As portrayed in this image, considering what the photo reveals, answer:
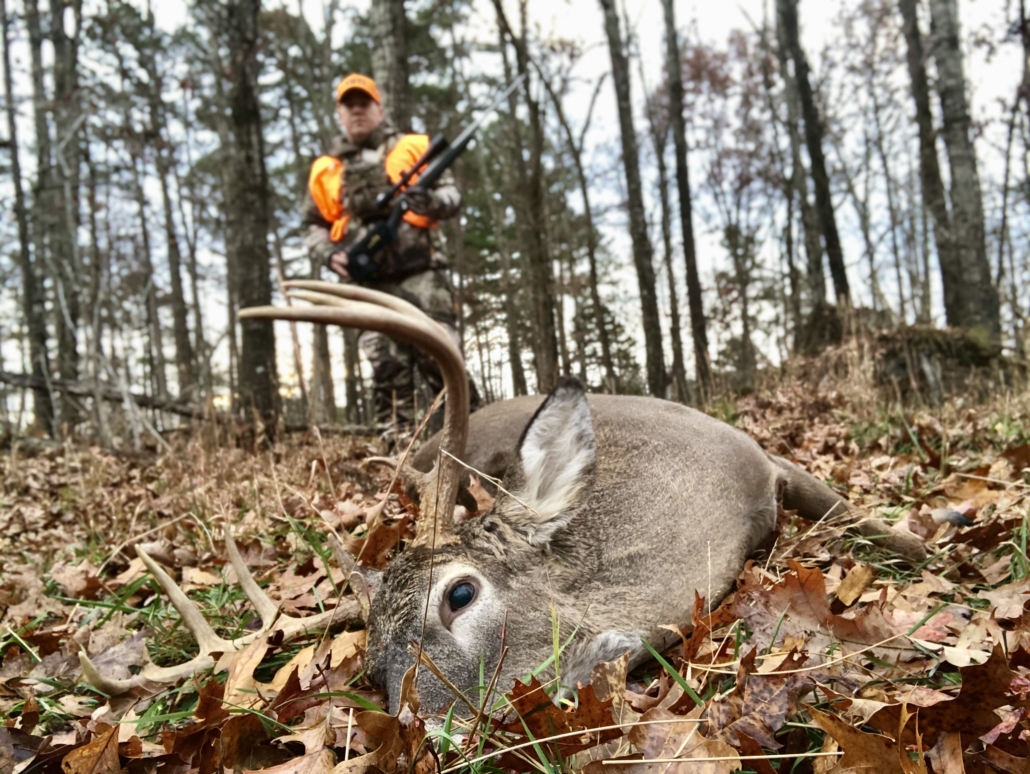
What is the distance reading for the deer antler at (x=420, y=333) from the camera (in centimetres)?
225

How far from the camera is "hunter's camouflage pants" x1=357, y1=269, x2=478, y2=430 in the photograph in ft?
22.2

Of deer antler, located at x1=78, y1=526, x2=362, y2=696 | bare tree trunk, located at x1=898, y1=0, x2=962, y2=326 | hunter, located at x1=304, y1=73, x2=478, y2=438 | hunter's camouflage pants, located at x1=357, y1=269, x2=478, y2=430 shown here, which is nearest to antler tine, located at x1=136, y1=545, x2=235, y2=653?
deer antler, located at x1=78, y1=526, x2=362, y2=696

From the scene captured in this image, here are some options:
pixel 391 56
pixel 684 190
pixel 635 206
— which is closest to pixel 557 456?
pixel 391 56

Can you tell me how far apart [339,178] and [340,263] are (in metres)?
1.00

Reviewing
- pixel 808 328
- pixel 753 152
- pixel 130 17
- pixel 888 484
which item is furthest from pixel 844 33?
pixel 888 484

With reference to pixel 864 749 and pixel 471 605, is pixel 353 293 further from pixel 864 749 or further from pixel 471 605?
pixel 864 749

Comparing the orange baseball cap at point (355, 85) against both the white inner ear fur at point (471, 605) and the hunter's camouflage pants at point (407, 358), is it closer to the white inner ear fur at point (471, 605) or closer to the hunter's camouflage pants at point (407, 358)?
the hunter's camouflage pants at point (407, 358)

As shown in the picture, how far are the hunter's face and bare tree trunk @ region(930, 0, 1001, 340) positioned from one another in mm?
8563

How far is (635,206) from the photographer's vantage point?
15375mm

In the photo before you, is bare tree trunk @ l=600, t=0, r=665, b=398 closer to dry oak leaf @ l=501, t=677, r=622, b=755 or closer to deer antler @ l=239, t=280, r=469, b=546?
deer antler @ l=239, t=280, r=469, b=546

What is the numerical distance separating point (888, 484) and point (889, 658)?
7.34 feet

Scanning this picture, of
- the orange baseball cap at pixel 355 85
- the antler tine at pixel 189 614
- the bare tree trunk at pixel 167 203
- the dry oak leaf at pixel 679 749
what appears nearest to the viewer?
the dry oak leaf at pixel 679 749

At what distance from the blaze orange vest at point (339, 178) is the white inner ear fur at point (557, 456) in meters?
4.82

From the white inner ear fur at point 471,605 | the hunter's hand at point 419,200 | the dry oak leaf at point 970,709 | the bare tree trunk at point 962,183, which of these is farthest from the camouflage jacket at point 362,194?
the bare tree trunk at point 962,183
